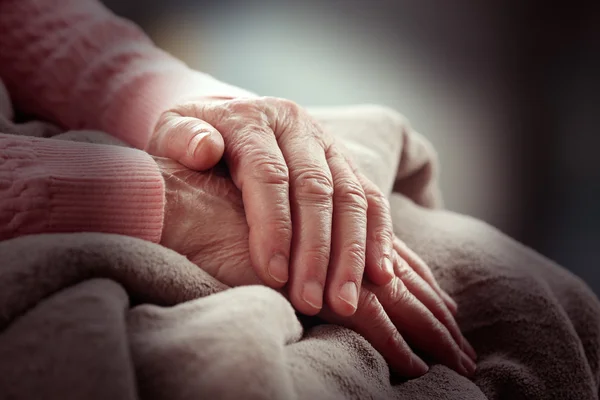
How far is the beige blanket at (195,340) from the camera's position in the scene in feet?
0.96

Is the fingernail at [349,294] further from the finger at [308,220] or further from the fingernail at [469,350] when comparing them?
the fingernail at [469,350]

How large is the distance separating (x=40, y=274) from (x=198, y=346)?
118 mm

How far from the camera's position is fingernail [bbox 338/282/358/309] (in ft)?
1.51

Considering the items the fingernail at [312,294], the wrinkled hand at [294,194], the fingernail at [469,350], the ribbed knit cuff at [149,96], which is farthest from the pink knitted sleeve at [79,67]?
the fingernail at [469,350]

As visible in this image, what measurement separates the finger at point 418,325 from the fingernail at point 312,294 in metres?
0.09

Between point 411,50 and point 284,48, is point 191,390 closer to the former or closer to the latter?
point 284,48

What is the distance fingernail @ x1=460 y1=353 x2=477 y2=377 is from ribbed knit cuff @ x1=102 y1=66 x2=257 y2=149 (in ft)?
1.39

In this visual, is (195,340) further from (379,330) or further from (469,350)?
(469,350)

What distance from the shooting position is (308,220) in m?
0.48

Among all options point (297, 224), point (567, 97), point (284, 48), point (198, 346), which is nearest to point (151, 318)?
point (198, 346)

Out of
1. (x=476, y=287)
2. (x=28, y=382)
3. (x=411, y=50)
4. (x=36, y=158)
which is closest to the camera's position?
(x=28, y=382)

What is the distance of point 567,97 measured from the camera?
3.76 ft

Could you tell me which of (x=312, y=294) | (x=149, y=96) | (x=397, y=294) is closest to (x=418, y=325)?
(x=397, y=294)

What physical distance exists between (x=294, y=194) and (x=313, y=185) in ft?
0.07
